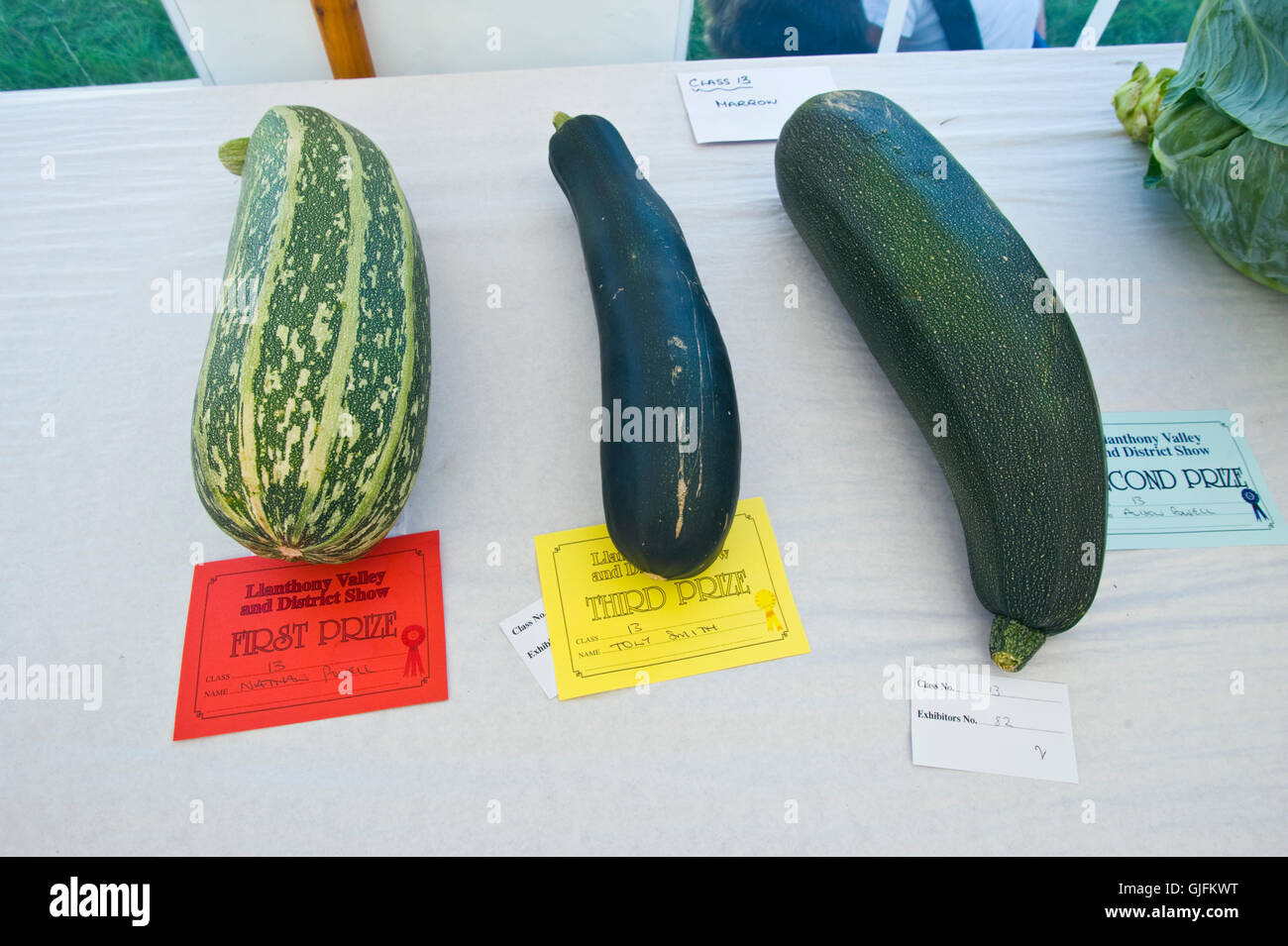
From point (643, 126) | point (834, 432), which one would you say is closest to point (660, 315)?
point (834, 432)

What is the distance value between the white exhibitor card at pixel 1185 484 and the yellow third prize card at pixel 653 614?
0.45 metres

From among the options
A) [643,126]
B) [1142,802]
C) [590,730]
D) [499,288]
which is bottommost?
[1142,802]

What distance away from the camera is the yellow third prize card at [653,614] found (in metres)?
0.83

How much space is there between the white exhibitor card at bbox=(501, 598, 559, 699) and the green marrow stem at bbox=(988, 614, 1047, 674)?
0.49 metres

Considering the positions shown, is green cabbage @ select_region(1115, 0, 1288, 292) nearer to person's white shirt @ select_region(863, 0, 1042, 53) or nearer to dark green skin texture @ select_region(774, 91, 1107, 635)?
dark green skin texture @ select_region(774, 91, 1107, 635)

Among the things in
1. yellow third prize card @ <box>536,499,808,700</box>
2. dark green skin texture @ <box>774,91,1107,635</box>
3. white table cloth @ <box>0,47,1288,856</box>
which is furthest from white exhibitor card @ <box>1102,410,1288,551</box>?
yellow third prize card @ <box>536,499,808,700</box>

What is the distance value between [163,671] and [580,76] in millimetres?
1204

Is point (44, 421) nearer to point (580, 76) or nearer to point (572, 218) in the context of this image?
point (572, 218)

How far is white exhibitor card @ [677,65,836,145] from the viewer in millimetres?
1300

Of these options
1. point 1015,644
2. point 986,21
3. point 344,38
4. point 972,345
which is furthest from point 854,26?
point 1015,644

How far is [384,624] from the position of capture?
839 mm

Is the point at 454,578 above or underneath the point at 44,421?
underneath

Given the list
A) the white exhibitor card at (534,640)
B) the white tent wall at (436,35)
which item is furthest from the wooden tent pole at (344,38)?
the white exhibitor card at (534,640)

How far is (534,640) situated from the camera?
84 centimetres
